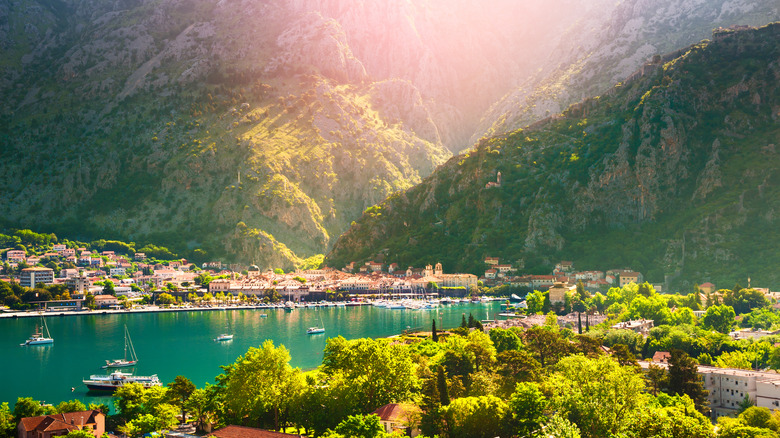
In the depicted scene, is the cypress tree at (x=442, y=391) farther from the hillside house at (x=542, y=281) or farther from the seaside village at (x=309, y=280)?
the hillside house at (x=542, y=281)

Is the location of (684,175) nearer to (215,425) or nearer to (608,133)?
(608,133)

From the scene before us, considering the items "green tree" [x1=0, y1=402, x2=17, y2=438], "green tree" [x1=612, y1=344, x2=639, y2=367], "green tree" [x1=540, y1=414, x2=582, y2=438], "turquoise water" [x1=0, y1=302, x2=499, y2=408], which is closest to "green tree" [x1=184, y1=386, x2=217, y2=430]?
"green tree" [x1=0, y1=402, x2=17, y2=438]

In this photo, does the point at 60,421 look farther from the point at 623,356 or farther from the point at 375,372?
the point at 623,356

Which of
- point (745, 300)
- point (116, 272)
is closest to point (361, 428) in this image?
point (745, 300)

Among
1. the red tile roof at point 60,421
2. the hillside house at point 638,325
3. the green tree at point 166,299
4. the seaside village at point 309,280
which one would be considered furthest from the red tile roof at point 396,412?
the green tree at point 166,299

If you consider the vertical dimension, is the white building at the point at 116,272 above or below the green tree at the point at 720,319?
above

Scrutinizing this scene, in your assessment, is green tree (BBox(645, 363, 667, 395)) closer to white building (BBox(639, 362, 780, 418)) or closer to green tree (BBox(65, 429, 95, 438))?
white building (BBox(639, 362, 780, 418))

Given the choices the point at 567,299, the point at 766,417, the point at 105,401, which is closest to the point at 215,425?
the point at 105,401
